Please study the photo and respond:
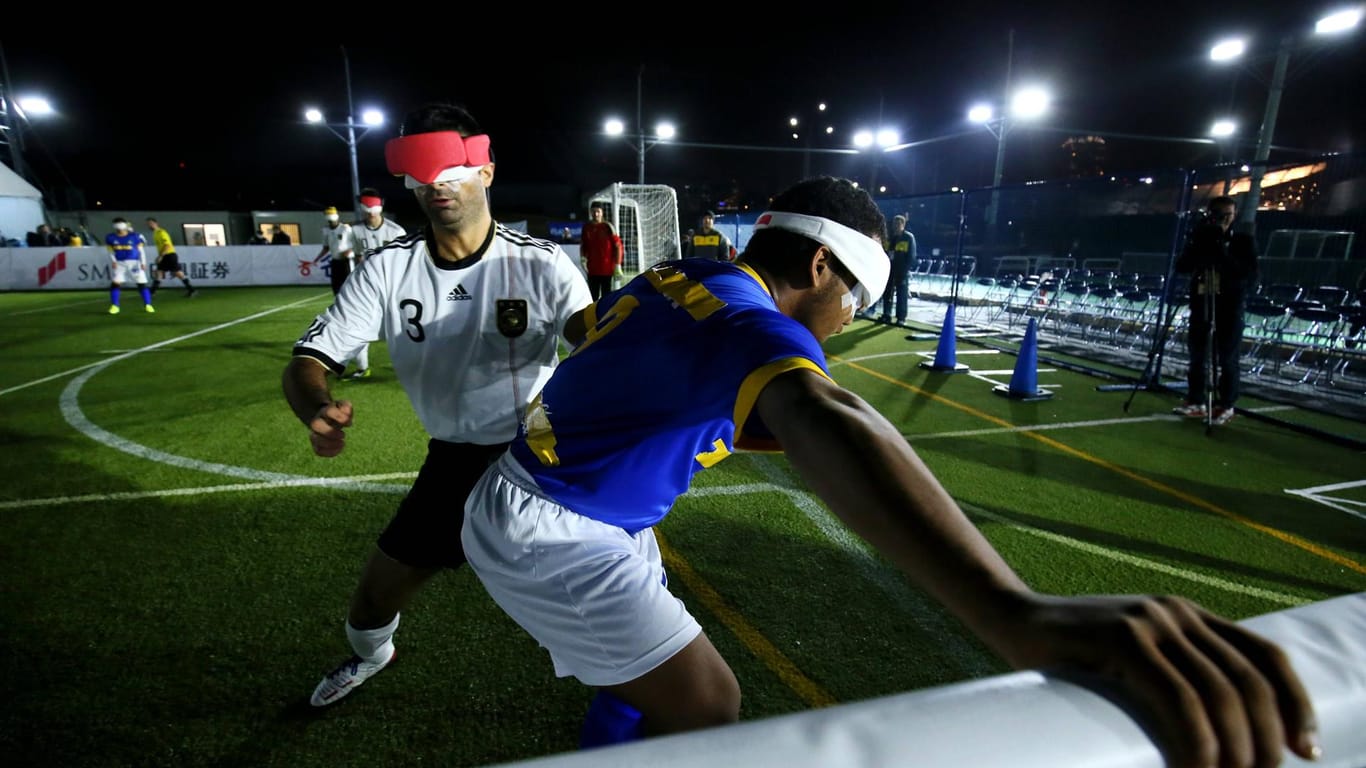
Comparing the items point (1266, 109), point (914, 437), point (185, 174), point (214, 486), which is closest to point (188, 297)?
point (214, 486)

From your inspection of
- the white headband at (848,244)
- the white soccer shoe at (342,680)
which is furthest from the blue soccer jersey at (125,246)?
the white headband at (848,244)

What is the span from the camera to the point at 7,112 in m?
23.8

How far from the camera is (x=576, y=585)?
1.65m

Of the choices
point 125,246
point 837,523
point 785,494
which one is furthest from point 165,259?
point 837,523

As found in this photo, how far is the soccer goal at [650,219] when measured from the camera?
20.8 m

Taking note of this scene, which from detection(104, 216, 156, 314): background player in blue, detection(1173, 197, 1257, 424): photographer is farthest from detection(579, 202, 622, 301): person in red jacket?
detection(104, 216, 156, 314): background player in blue

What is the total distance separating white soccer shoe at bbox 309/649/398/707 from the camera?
277 cm

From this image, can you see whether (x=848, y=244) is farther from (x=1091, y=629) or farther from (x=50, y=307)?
(x=50, y=307)

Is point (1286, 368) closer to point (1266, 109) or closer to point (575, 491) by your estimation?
point (1266, 109)

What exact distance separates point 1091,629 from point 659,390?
33.8 inches

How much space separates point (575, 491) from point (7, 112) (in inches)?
1331

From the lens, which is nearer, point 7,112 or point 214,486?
point 214,486

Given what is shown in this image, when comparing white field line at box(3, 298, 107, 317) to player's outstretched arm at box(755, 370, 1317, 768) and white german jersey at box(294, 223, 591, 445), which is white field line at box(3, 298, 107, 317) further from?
player's outstretched arm at box(755, 370, 1317, 768)

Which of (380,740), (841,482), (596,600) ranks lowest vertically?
(380,740)
